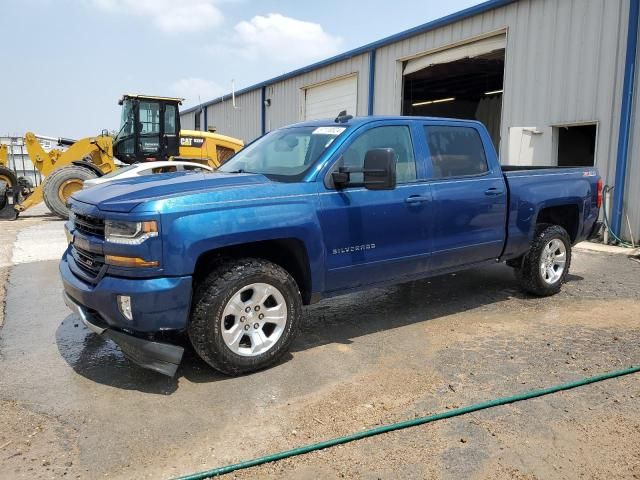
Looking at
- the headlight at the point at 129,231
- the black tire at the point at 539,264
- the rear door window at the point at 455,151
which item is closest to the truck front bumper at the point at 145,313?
the headlight at the point at 129,231

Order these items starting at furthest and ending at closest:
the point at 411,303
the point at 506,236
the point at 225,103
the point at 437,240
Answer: the point at 225,103 → the point at 411,303 → the point at 506,236 → the point at 437,240

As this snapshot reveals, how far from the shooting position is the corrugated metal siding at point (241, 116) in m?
23.2

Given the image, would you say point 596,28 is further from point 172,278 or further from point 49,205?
point 49,205

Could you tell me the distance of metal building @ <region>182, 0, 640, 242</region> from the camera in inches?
377

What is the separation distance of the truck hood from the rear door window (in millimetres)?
1711

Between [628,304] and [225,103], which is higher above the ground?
[225,103]

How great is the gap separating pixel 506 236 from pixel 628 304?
1.75 metres

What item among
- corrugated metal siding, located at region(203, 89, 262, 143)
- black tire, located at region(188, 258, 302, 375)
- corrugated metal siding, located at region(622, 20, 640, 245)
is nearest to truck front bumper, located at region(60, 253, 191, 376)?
black tire, located at region(188, 258, 302, 375)

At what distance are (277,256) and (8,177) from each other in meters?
12.2

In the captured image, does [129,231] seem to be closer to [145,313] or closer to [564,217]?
[145,313]

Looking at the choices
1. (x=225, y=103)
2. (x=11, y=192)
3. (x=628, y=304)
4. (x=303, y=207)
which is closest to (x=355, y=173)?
(x=303, y=207)

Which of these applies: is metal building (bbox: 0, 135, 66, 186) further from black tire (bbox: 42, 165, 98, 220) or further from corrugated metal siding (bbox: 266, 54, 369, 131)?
corrugated metal siding (bbox: 266, 54, 369, 131)

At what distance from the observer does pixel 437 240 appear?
4.90 metres

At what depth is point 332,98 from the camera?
1780 centimetres
